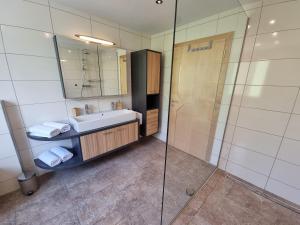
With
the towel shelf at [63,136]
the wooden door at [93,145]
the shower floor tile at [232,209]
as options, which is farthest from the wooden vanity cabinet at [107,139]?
the shower floor tile at [232,209]

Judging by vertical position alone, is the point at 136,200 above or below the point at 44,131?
below

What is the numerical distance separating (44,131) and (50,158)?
1.25ft

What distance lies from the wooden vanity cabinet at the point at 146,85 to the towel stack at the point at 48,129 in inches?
51.3

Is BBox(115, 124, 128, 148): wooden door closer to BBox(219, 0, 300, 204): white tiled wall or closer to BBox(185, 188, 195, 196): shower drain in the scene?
BBox(185, 188, 195, 196): shower drain

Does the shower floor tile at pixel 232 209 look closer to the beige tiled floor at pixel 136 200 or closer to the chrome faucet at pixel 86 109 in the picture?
the beige tiled floor at pixel 136 200

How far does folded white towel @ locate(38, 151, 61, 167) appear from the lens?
63.4 inches

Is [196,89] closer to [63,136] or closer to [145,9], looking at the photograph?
[145,9]

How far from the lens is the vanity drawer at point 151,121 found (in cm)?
257

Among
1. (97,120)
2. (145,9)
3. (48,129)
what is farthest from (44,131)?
(145,9)

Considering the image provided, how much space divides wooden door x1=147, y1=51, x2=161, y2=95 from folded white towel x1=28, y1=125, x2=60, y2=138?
5.02 feet

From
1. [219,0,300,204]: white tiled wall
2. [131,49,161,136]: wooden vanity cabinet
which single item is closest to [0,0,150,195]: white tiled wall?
[131,49,161,136]: wooden vanity cabinet

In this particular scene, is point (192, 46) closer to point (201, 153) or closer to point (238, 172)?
point (201, 153)

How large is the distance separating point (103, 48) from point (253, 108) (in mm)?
2283

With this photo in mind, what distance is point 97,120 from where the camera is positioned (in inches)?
72.0
